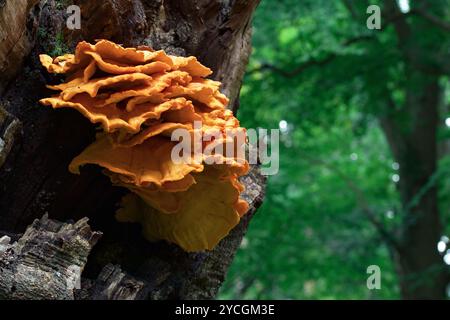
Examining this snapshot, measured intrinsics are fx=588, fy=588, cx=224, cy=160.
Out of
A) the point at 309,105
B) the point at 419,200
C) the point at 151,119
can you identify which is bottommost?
the point at 419,200

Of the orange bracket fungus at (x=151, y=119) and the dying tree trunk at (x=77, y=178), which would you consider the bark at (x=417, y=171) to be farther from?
the orange bracket fungus at (x=151, y=119)

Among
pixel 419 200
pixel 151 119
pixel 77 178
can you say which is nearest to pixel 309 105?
pixel 419 200

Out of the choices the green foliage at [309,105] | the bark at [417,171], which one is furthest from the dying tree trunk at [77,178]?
the bark at [417,171]

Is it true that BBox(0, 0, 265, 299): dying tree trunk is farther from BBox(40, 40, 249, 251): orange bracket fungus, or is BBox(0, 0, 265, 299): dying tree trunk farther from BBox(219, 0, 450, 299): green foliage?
BBox(219, 0, 450, 299): green foliage

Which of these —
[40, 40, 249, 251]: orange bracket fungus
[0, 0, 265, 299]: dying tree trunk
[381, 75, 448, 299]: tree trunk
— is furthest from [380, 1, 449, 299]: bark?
[40, 40, 249, 251]: orange bracket fungus

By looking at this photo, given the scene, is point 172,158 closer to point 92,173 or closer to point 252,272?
point 92,173

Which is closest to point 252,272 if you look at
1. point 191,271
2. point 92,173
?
point 191,271

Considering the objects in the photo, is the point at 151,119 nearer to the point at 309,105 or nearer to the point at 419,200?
the point at 309,105

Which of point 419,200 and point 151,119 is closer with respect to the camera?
point 151,119
